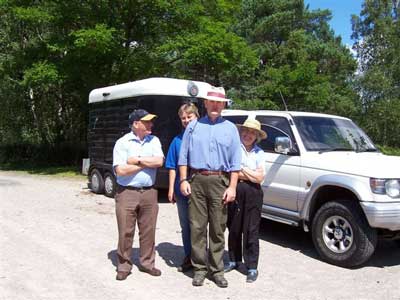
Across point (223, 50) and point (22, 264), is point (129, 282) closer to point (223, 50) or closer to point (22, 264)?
point (22, 264)

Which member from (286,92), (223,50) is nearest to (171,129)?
(223,50)

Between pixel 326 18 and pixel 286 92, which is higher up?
pixel 326 18

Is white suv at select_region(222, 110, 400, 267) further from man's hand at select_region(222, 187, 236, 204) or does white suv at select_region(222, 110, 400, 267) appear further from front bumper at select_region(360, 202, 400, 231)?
man's hand at select_region(222, 187, 236, 204)

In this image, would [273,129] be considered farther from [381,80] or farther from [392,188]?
[381,80]

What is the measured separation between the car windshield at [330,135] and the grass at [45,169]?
35.5ft

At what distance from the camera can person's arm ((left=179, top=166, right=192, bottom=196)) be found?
522 cm

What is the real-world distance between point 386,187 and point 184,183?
247 cm

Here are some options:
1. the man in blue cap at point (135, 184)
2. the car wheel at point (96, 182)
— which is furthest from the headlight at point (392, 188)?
the car wheel at point (96, 182)

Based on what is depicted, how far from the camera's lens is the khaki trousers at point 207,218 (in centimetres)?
514

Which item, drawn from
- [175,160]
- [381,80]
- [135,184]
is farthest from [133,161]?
[381,80]

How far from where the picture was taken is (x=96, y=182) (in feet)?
39.5

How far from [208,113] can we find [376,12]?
35.5 metres

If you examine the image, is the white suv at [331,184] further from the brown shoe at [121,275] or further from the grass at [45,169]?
the grass at [45,169]

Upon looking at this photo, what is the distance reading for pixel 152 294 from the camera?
4973mm
